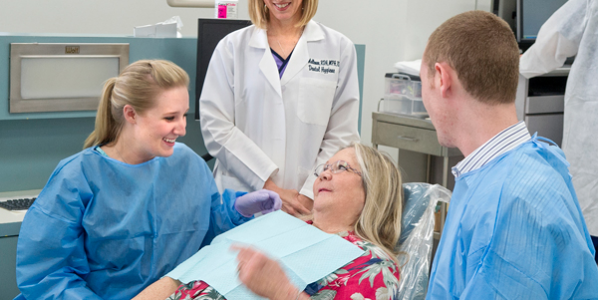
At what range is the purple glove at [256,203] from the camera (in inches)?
72.2

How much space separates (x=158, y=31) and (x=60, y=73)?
431 millimetres

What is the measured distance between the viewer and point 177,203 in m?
1.68

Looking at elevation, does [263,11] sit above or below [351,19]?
below

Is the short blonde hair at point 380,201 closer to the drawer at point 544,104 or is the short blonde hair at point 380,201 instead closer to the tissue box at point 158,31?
Answer: the tissue box at point 158,31

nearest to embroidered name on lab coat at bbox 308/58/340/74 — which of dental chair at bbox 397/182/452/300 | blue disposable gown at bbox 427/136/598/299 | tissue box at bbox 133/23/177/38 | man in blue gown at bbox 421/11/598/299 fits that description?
dental chair at bbox 397/182/452/300

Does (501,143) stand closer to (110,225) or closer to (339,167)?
(339,167)

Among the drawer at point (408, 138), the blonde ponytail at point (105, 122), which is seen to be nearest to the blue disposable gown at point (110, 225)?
the blonde ponytail at point (105, 122)

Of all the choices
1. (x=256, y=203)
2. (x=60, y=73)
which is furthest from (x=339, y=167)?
(x=60, y=73)

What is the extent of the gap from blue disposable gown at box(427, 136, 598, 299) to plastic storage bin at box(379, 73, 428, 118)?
6.85 ft

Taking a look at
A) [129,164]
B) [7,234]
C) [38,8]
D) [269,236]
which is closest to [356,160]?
[269,236]

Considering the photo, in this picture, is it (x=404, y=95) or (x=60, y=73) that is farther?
(x=404, y=95)

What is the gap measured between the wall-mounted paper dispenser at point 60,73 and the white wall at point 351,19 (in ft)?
5.17

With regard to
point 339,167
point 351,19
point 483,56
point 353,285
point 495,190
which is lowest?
point 353,285

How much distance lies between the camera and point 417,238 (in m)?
1.80
